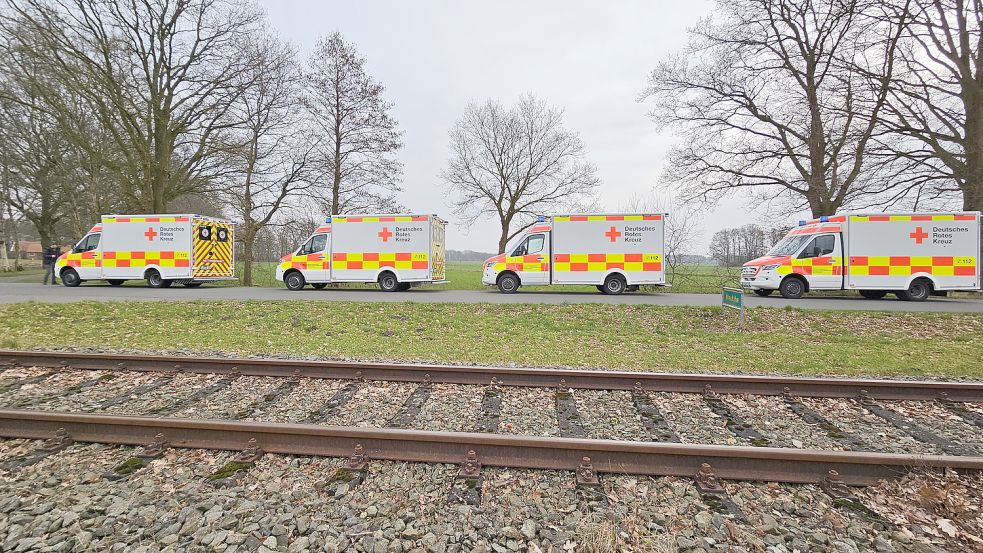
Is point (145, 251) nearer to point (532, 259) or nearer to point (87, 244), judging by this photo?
point (87, 244)

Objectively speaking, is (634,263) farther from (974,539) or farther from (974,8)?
(974,8)

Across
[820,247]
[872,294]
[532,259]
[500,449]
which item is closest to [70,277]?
[532,259]

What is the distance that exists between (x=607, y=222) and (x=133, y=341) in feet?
42.0

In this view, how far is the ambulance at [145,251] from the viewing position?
55.7ft

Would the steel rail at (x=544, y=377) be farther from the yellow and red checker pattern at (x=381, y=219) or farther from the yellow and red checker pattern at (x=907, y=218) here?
the yellow and red checker pattern at (x=907, y=218)

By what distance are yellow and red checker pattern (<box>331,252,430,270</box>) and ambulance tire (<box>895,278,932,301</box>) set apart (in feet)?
52.7

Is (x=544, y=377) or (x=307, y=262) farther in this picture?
(x=307, y=262)

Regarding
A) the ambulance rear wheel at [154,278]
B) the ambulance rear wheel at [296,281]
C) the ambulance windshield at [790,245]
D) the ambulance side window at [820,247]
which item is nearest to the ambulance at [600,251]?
the ambulance windshield at [790,245]

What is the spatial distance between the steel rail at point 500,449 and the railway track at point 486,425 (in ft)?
0.03

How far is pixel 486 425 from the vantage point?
4.05 m

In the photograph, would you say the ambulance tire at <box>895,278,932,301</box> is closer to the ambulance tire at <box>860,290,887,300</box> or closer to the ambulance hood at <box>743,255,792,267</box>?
the ambulance tire at <box>860,290,887,300</box>

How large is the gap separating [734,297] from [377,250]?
38.8 feet

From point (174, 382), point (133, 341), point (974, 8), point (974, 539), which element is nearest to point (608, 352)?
point (974, 539)

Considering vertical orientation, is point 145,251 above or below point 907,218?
below
